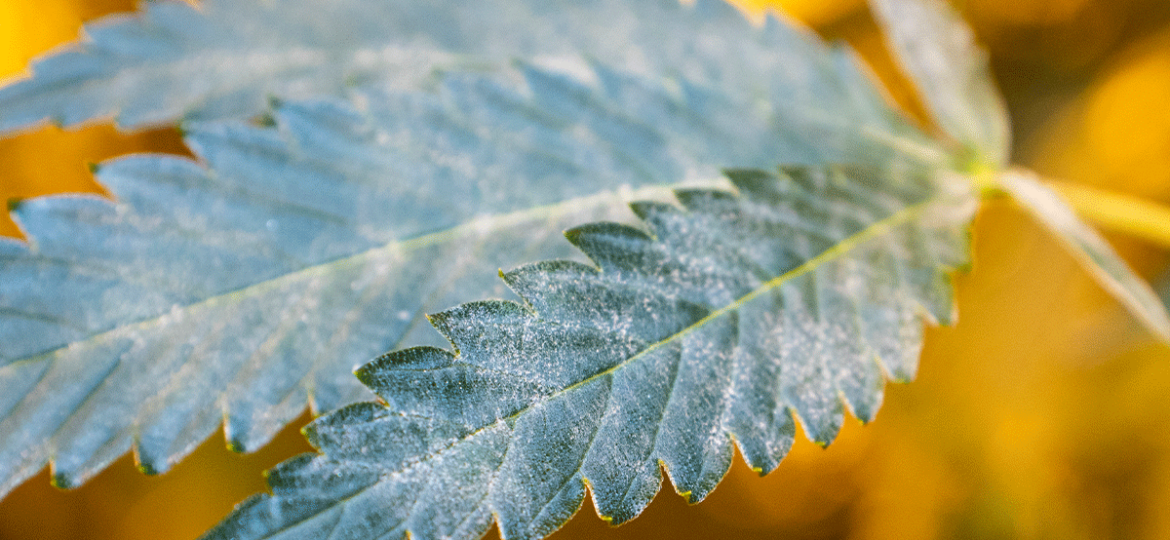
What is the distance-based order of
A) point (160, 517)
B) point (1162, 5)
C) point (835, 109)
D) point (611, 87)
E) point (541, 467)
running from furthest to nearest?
point (1162, 5)
point (160, 517)
point (835, 109)
point (611, 87)
point (541, 467)

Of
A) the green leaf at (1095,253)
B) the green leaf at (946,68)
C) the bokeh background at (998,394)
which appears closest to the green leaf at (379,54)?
the green leaf at (946,68)

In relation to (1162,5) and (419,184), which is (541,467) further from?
(1162,5)

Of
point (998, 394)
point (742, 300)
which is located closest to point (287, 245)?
point (742, 300)

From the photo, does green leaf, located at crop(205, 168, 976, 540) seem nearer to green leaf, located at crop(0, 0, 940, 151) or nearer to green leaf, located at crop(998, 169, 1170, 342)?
green leaf, located at crop(998, 169, 1170, 342)

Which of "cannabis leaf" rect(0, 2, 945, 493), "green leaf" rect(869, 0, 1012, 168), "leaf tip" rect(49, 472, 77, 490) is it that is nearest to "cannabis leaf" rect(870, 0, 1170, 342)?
"green leaf" rect(869, 0, 1012, 168)

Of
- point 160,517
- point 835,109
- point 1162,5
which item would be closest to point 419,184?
point 835,109

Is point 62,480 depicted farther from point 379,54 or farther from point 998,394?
point 998,394
